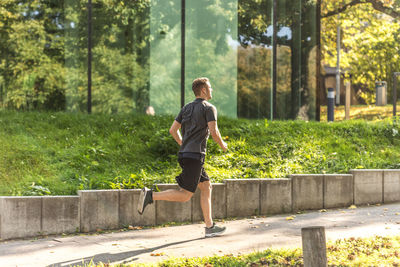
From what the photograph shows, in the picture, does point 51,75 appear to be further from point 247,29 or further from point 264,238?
point 264,238

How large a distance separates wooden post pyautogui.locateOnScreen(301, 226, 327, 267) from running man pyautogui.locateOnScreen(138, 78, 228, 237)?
2.57 m

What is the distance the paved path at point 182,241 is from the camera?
5.74 meters

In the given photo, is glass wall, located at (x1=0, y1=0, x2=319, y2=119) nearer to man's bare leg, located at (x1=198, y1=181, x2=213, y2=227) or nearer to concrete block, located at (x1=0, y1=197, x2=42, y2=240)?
concrete block, located at (x1=0, y1=197, x2=42, y2=240)

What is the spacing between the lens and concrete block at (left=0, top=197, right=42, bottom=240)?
6.81m

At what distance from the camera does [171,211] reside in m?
7.72

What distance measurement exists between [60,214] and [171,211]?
1.56 m

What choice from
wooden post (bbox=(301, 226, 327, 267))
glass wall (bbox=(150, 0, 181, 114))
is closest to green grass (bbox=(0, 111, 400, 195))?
glass wall (bbox=(150, 0, 181, 114))

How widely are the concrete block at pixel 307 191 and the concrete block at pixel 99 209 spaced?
294 cm

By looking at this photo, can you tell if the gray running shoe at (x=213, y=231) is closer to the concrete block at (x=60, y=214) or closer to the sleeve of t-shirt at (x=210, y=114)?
the sleeve of t-shirt at (x=210, y=114)

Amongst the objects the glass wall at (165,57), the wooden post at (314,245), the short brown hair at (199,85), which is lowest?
the wooden post at (314,245)

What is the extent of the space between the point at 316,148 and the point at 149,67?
6.23 m

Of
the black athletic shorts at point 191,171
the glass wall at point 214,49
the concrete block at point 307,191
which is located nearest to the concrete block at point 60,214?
the black athletic shorts at point 191,171

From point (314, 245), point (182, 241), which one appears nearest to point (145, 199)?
point (182, 241)

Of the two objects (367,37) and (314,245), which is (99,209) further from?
(367,37)
